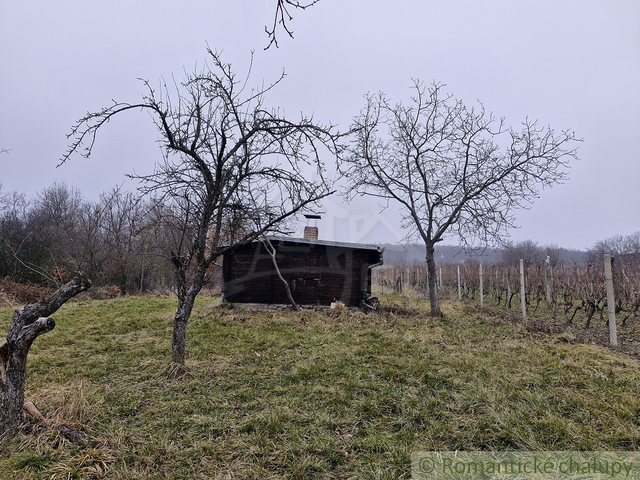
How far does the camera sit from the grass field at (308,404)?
253 centimetres

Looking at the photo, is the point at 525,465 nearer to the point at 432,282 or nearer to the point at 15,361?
the point at 15,361

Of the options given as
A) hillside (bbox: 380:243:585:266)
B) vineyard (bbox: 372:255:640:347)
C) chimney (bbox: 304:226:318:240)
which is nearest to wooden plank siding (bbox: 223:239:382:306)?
chimney (bbox: 304:226:318:240)

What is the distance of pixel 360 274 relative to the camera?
11695mm

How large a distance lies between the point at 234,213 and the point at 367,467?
146 inches

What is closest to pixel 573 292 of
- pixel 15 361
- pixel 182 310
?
pixel 182 310

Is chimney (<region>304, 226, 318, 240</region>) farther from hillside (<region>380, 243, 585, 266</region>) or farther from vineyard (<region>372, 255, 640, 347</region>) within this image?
vineyard (<region>372, 255, 640, 347</region>)

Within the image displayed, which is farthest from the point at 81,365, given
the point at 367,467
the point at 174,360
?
the point at 367,467

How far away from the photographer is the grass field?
2.53 metres

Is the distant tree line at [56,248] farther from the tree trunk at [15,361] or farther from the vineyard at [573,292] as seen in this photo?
the vineyard at [573,292]

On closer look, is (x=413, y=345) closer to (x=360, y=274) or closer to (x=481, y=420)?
(x=481, y=420)

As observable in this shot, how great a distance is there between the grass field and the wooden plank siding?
180 inches

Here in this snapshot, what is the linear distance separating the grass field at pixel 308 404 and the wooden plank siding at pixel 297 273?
15.0 ft

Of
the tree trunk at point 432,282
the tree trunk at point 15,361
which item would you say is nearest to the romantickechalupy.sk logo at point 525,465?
the tree trunk at point 15,361

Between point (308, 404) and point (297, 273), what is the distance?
7.82 metres
